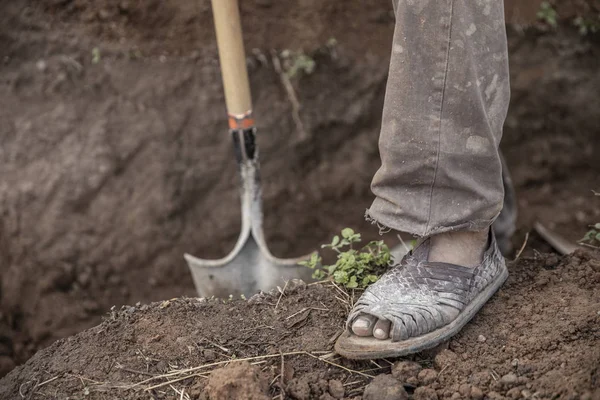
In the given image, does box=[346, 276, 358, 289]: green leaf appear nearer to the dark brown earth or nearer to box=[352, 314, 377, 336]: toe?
box=[352, 314, 377, 336]: toe

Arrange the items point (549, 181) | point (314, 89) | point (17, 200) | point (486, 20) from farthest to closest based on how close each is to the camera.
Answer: point (549, 181) → point (314, 89) → point (17, 200) → point (486, 20)

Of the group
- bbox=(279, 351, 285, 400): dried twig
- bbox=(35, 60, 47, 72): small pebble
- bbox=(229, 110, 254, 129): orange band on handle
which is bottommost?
bbox=(279, 351, 285, 400): dried twig

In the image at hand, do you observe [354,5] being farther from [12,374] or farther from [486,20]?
[12,374]

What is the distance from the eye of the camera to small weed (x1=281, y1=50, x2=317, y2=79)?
2.96m

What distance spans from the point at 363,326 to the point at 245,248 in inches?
46.9

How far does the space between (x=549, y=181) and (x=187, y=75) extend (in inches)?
75.9

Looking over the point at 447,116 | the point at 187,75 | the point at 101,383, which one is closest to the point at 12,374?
the point at 101,383

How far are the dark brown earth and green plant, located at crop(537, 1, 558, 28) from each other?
0.04 metres

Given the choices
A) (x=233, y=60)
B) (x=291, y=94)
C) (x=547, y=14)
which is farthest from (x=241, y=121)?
(x=547, y=14)

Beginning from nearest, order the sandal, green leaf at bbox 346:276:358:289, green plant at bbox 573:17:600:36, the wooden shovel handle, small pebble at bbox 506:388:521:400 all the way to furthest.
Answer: small pebble at bbox 506:388:521:400 → the sandal → green leaf at bbox 346:276:358:289 → the wooden shovel handle → green plant at bbox 573:17:600:36

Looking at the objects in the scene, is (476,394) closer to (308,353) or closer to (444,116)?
(308,353)

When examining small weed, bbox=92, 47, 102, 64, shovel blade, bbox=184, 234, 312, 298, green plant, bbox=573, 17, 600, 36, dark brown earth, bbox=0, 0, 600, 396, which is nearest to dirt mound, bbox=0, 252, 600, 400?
shovel blade, bbox=184, 234, 312, 298

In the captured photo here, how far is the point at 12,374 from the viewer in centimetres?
155

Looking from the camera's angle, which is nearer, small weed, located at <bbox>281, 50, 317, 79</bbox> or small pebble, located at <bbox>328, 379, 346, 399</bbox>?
small pebble, located at <bbox>328, 379, 346, 399</bbox>
